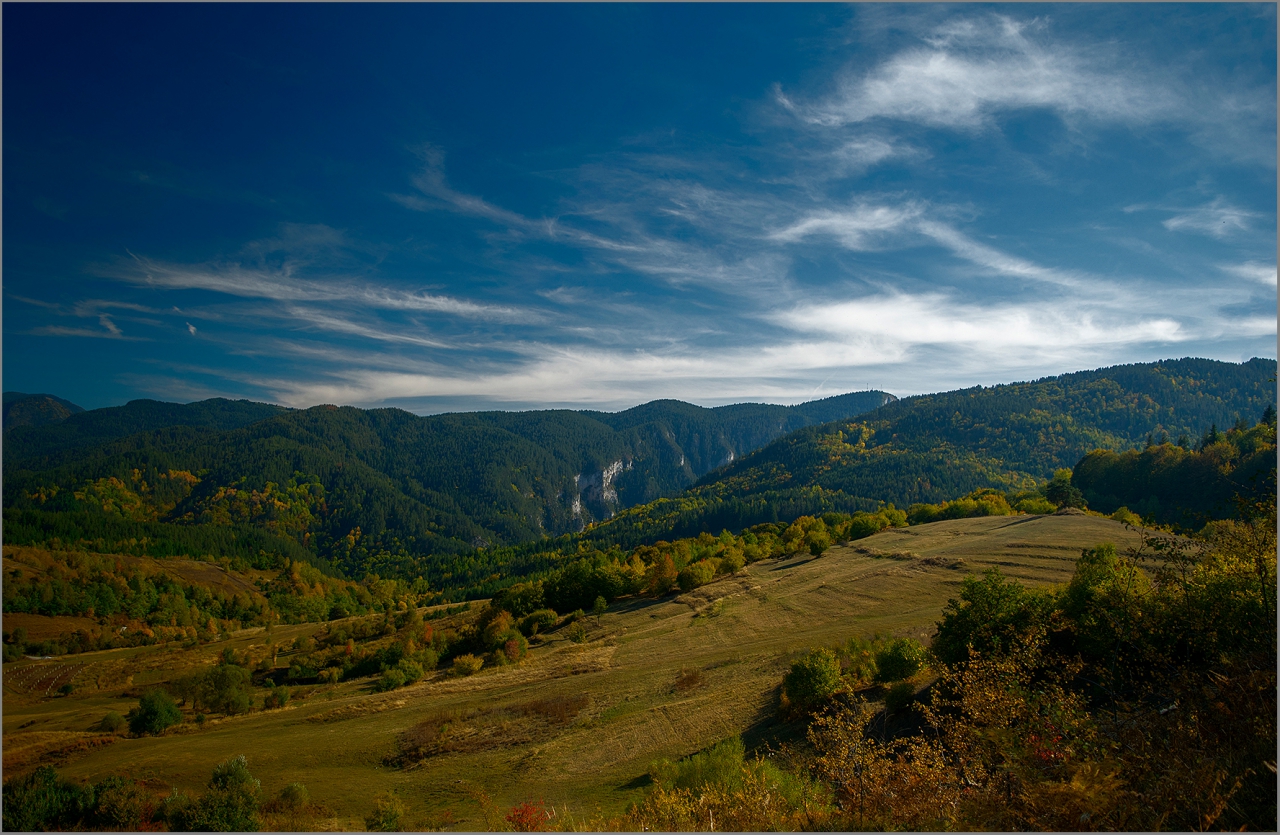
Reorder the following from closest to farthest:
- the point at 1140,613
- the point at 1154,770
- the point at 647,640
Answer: the point at 1154,770, the point at 1140,613, the point at 647,640

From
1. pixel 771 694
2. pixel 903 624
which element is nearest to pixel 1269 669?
pixel 771 694

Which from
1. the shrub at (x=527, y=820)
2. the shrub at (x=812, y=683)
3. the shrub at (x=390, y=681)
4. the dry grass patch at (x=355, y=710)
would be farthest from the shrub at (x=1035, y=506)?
the shrub at (x=390, y=681)

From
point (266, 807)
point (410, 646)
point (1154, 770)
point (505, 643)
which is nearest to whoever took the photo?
point (1154, 770)

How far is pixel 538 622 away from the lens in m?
83.9

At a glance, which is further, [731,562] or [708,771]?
[731,562]

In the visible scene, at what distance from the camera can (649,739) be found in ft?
112

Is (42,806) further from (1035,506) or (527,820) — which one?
(1035,506)

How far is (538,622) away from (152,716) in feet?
150

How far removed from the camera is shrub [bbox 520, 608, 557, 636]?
8325 cm

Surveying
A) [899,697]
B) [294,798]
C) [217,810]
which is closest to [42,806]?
[217,810]

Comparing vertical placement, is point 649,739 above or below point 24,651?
above

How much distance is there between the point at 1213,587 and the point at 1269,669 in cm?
412

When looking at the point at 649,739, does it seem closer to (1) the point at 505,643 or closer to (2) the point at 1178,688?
(2) the point at 1178,688

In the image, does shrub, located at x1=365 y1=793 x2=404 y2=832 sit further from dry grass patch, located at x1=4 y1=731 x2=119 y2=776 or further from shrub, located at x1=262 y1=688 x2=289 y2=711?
shrub, located at x1=262 y1=688 x2=289 y2=711
